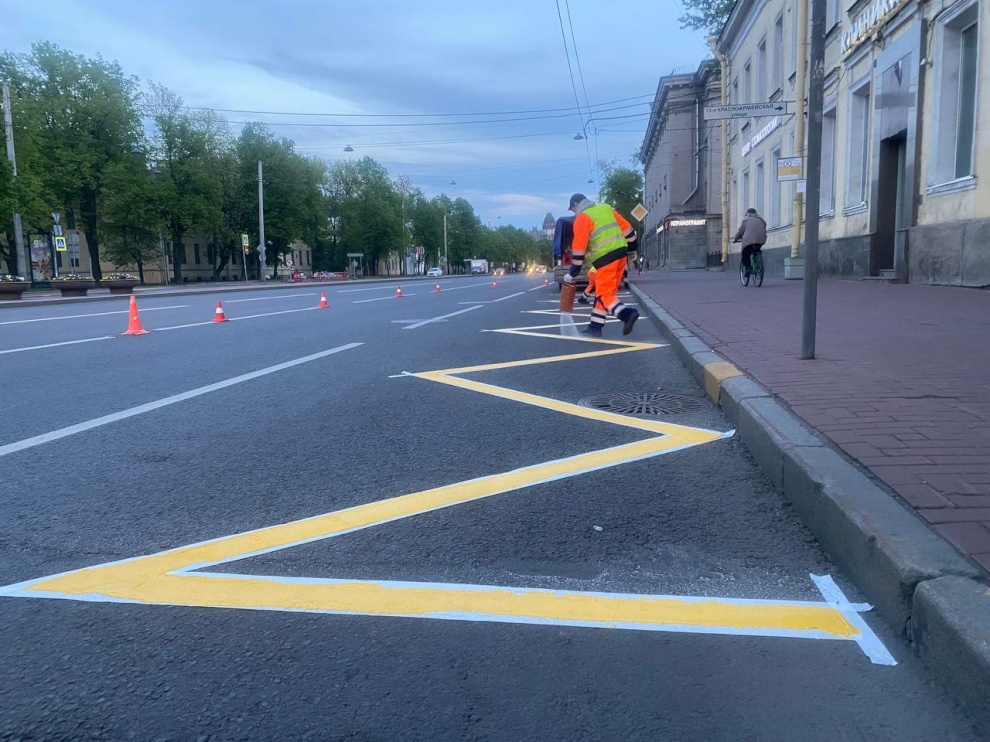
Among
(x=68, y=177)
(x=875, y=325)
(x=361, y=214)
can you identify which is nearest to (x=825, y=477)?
(x=875, y=325)

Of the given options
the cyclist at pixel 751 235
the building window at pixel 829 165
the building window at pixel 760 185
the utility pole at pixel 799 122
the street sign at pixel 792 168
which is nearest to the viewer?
the street sign at pixel 792 168

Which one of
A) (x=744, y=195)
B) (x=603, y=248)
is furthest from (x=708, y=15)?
(x=603, y=248)

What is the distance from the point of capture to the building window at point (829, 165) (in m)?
20.0

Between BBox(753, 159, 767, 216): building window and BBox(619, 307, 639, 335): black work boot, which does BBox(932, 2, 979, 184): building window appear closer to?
BBox(619, 307, 639, 335): black work boot

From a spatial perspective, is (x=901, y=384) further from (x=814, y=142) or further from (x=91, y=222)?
(x=91, y=222)

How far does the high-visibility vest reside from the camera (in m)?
9.17

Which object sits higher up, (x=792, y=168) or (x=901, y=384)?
(x=792, y=168)

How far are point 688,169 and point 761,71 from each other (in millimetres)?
27468

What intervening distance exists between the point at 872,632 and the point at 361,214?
8862cm

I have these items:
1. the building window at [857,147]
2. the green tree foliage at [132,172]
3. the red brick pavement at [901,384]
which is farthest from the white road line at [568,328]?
the green tree foliage at [132,172]

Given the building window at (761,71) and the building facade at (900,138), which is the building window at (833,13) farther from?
the building window at (761,71)

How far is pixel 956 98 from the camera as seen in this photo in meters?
13.4

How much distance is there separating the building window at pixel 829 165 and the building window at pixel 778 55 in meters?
4.10

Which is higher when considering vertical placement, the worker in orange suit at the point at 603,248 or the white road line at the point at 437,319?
the worker in orange suit at the point at 603,248
